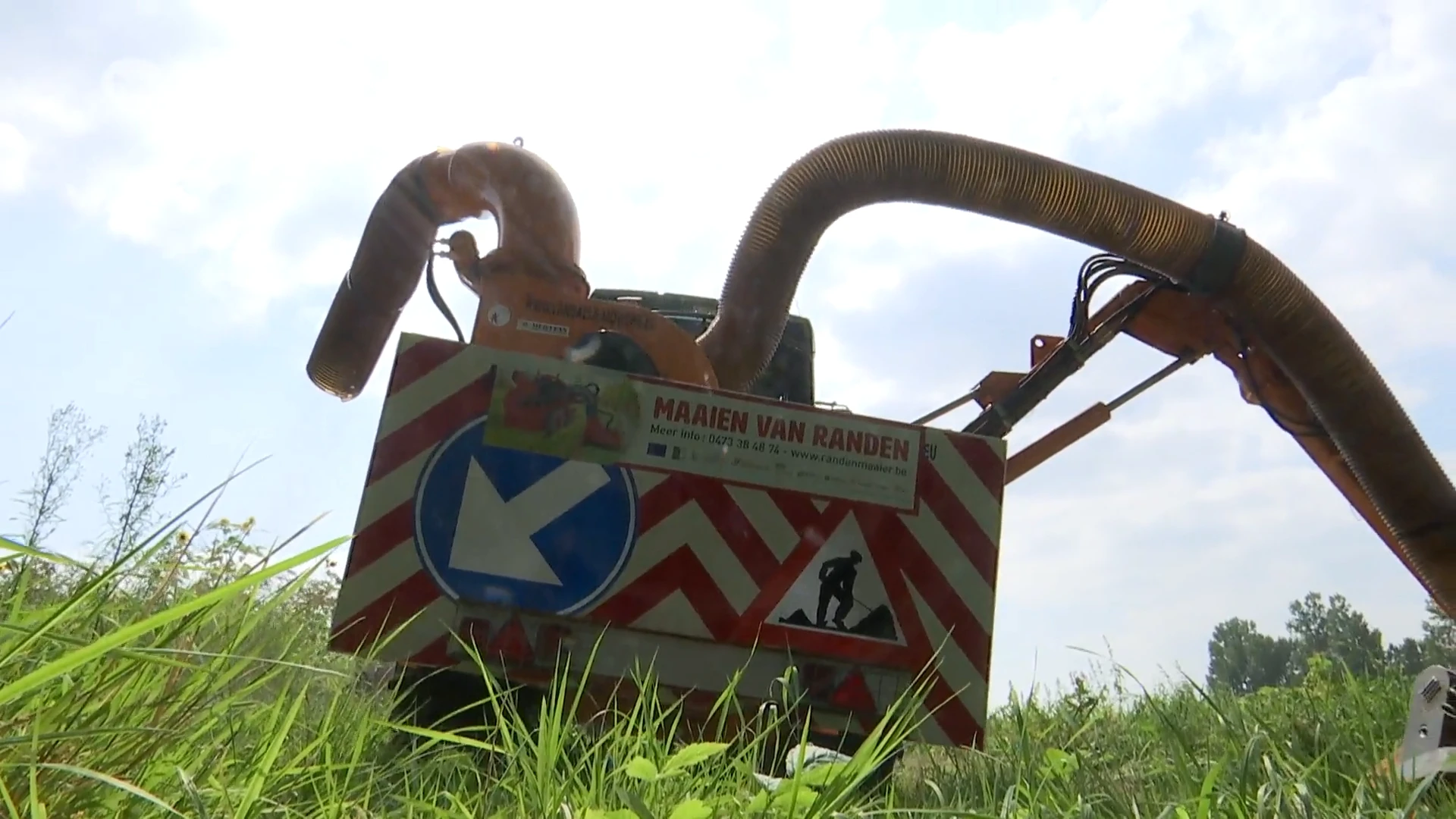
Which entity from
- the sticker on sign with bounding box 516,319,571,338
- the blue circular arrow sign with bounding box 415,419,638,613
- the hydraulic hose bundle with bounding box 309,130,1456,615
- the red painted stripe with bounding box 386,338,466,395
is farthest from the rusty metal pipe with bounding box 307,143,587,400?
the blue circular arrow sign with bounding box 415,419,638,613

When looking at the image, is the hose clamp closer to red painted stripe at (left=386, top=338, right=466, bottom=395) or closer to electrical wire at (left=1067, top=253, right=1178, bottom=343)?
electrical wire at (left=1067, top=253, right=1178, bottom=343)

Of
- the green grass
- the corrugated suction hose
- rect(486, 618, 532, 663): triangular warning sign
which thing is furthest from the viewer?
the corrugated suction hose

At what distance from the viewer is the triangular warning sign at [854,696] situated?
3127 millimetres

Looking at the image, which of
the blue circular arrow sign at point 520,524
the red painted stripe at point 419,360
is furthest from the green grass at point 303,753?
the red painted stripe at point 419,360

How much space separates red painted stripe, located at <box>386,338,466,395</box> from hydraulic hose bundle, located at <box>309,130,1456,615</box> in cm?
95

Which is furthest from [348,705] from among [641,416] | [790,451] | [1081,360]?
[1081,360]

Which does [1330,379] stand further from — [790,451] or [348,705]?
[348,705]

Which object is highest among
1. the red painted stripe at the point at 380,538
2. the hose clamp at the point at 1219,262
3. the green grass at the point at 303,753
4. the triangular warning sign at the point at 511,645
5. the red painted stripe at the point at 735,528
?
the hose clamp at the point at 1219,262

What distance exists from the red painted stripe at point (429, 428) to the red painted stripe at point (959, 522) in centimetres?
140

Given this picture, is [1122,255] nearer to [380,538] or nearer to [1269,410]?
[1269,410]

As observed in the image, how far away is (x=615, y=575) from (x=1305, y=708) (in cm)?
231

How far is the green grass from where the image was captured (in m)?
1.29

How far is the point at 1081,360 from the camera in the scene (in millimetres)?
4938

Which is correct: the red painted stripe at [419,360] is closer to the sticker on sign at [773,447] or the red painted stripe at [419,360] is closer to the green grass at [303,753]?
the sticker on sign at [773,447]
